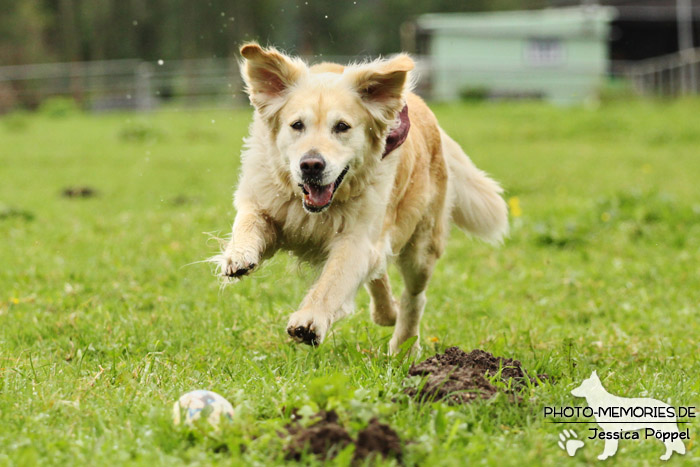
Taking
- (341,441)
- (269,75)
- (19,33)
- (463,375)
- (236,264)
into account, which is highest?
(19,33)

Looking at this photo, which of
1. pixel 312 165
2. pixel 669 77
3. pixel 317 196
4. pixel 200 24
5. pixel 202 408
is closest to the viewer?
pixel 202 408

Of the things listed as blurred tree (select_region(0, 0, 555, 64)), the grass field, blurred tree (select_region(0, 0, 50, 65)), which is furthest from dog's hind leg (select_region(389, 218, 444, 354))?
blurred tree (select_region(0, 0, 555, 64))

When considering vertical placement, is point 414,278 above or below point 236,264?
below

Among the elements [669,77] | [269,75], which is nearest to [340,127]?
[269,75]

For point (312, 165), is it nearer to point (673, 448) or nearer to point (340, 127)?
point (340, 127)

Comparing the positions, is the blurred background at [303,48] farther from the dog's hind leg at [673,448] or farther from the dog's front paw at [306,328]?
the dog's hind leg at [673,448]

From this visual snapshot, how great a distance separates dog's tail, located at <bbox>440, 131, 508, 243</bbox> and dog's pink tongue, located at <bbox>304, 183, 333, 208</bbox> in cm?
177

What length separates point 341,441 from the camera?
3.08m

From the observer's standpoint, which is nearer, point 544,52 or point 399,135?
point 399,135

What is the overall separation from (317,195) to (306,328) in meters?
0.75

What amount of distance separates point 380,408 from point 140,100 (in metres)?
29.7

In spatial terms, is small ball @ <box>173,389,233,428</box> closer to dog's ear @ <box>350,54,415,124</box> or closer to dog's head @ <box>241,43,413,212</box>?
dog's head @ <box>241,43,413,212</box>

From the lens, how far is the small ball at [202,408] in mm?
3279

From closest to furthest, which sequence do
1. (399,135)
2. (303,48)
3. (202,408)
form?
(202,408), (399,135), (303,48)
